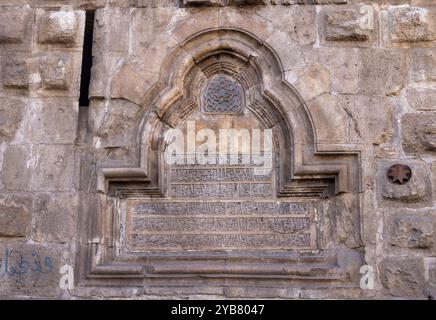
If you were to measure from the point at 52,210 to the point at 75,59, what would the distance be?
4.45ft

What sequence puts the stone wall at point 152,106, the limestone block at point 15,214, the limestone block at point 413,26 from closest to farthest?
1. the stone wall at point 152,106
2. the limestone block at point 15,214
3. the limestone block at point 413,26

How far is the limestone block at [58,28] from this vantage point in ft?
19.6

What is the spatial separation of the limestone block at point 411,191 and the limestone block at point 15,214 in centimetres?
295

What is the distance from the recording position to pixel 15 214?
5.65m

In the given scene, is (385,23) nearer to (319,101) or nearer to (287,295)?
(319,101)

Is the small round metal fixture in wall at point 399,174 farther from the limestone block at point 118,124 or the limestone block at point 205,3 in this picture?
the limestone block at point 118,124

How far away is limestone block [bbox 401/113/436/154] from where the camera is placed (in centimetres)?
564

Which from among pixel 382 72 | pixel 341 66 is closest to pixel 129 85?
pixel 341 66

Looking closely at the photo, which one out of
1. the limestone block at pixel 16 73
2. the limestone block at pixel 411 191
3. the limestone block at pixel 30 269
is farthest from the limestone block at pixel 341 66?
the limestone block at pixel 30 269

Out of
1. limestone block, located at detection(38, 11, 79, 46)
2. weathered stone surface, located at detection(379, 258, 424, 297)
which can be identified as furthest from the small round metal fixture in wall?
limestone block, located at detection(38, 11, 79, 46)

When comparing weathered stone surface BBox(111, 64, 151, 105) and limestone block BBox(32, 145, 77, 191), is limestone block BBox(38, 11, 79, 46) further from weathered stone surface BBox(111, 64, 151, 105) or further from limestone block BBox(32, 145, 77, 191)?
limestone block BBox(32, 145, 77, 191)

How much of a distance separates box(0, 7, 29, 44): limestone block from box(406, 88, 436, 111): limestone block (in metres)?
3.43

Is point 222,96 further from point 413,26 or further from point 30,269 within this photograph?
point 30,269

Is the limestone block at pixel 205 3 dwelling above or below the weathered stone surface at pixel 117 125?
above
